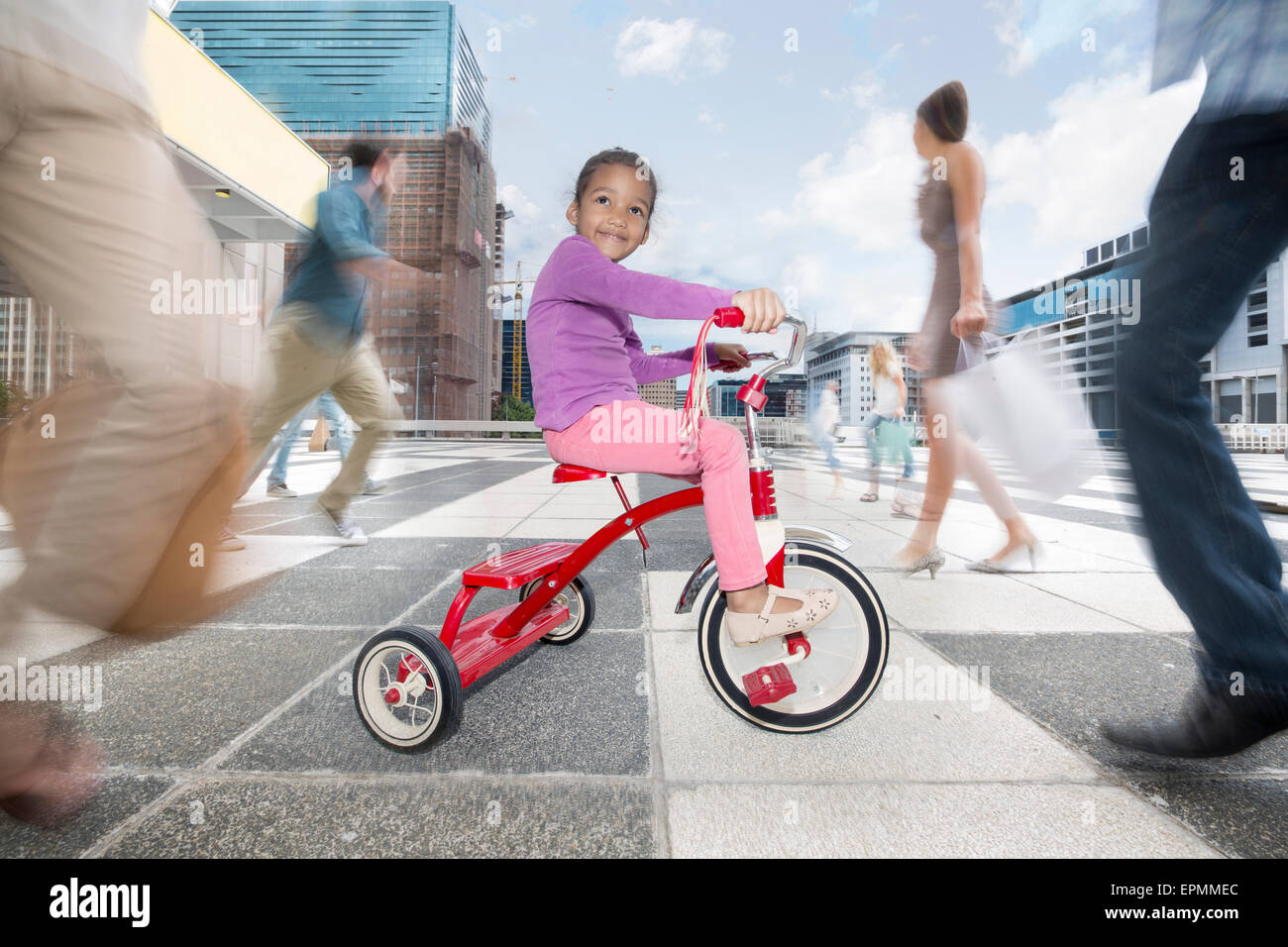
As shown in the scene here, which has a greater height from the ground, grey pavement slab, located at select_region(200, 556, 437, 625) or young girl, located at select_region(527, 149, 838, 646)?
young girl, located at select_region(527, 149, 838, 646)

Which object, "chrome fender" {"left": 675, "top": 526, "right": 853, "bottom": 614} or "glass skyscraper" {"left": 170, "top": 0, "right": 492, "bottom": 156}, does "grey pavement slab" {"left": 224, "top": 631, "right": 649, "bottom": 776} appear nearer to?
"chrome fender" {"left": 675, "top": 526, "right": 853, "bottom": 614}

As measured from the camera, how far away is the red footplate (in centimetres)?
163

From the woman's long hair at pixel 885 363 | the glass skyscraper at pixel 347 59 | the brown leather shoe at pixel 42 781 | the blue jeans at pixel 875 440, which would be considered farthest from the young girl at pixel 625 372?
the blue jeans at pixel 875 440

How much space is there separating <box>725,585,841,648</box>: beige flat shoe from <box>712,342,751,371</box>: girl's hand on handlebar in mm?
728

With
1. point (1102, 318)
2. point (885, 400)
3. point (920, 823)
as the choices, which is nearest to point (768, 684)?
point (920, 823)

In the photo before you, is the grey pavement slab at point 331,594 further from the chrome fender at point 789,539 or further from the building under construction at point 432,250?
the chrome fender at point 789,539

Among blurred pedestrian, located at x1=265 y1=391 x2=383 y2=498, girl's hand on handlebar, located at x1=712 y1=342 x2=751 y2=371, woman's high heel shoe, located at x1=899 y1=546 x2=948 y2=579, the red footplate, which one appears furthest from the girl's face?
blurred pedestrian, located at x1=265 y1=391 x2=383 y2=498

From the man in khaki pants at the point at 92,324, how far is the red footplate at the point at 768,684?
1.39 meters

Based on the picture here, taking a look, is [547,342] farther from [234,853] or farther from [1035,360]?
[1035,360]

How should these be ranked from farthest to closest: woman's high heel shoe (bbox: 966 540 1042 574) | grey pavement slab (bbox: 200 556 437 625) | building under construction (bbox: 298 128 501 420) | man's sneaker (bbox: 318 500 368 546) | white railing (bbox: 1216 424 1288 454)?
white railing (bbox: 1216 424 1288 454)
man's sneaker (bbox: 318 500 368 546)
woman's high heel shoe (bbox: 966 540 1042 574)
building under construction (bbox: 298 128 501 420)
grey pavement slab (bbox: 200 556 437 625)

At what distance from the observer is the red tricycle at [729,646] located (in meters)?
1.59
